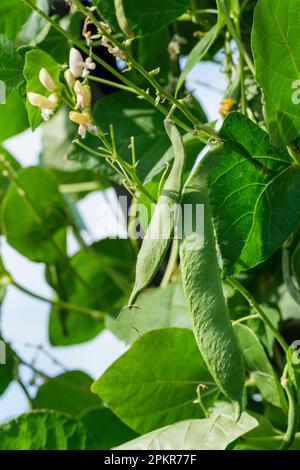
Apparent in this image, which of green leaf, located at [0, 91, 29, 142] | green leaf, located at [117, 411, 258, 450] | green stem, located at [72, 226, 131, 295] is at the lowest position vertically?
green stem, located at [72, 226, 131, 295]

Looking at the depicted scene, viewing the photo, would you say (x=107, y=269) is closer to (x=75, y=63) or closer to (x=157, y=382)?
(x=157, y=382)

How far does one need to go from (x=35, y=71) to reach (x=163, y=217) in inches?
8.6

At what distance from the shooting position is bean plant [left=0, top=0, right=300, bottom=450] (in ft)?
2.32

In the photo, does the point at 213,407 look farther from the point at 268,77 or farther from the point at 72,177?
the point at 72,177

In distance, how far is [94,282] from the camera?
54.1 inches

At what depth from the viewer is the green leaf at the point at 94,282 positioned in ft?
4.44

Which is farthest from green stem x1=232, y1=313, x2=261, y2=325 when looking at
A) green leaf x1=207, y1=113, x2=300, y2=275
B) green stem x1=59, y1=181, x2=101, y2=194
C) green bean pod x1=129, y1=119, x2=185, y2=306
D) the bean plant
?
green stem x1=59, y1=181, x2=101, y2=194

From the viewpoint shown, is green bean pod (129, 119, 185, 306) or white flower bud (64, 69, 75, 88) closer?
green bean pod (129, 119, 185, 306)

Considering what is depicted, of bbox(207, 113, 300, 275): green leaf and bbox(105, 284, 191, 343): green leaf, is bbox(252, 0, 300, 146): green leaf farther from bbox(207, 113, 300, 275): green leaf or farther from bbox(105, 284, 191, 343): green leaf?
bbox(105, 284, 191, 343): green leaf

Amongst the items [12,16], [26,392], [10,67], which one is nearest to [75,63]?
[10,67]

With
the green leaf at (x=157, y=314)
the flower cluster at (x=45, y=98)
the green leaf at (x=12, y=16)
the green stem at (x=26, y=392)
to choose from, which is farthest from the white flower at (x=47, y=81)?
the green stem at (x=26, y=392)

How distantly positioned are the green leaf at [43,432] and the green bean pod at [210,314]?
462 millimetres

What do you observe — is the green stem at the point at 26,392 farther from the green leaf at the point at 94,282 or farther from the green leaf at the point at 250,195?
the green leaf at the point at 250,195

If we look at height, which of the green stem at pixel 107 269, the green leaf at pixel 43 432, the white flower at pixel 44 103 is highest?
the white flower at pixel 44 103
